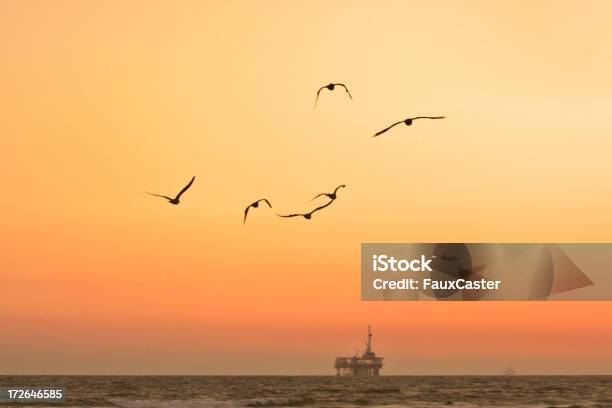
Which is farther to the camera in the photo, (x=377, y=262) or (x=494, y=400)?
(x=494, y=400)

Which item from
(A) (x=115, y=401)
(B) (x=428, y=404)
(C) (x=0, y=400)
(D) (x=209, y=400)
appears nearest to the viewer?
(C) (x=0, y=400)

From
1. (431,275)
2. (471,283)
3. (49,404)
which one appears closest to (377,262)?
(431,275)

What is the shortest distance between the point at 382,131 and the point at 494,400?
6134cm

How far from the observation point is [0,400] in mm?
69750

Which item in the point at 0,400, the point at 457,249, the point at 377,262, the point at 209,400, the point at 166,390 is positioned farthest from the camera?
the point at 166,390

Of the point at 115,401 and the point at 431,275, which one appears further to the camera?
the point at 115,401

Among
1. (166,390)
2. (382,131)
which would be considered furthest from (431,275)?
(166,390)

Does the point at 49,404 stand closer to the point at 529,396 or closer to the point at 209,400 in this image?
the point at 209,400

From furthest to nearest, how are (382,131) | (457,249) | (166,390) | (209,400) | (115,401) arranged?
(166,390), (209,400), (115,401), (457,249), (382,131)

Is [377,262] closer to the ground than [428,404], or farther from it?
farther from it

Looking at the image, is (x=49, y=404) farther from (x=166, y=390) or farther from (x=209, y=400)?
(x=166, y=390)

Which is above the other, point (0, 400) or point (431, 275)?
point (431, 275)

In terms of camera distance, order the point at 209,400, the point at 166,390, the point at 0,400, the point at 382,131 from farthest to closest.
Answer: the point at 166,390
the point at 209,400
the point at 0,400
the point at 382,131

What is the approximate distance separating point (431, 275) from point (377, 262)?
4.32 metres
